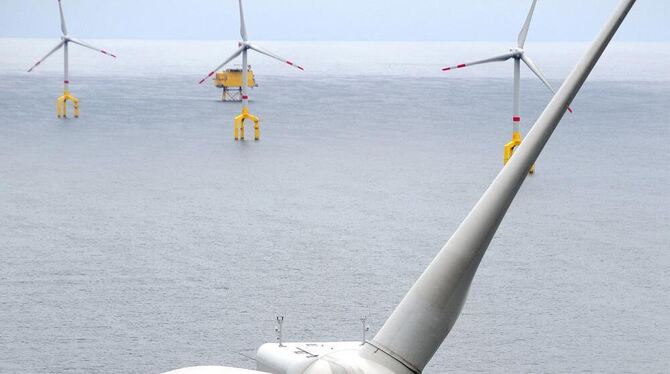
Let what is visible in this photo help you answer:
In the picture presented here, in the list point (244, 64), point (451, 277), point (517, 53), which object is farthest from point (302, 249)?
point (451, 277)

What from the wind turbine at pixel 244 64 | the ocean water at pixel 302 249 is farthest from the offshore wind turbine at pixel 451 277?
the wind turbine at pixel 244 64

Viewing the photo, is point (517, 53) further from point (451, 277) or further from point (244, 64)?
point (451, 277)

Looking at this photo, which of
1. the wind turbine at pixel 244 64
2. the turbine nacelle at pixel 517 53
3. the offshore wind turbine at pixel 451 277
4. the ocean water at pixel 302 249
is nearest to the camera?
the offshore wind turbine at pixel 451 277

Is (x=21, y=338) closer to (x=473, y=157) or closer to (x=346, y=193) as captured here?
(x=346, y=193)

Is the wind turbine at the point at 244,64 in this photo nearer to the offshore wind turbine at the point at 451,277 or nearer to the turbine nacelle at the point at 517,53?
the turbine nacelle at the point at 517,53

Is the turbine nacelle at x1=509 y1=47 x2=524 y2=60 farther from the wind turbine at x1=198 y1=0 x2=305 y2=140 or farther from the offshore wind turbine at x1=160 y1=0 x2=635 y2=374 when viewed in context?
the offshore wind turbine at x1=160 y1=0 x2=635 y2=374

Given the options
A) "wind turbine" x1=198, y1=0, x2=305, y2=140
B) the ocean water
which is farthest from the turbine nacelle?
"wind turbine" x1=198, y1=0, x2=305, y2=140

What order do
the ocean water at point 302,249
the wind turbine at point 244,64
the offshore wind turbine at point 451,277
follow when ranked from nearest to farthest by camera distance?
the offshore wind turbine at point 451,277 < the ocean water at point 302,249 < the wind turbine at point 244,64

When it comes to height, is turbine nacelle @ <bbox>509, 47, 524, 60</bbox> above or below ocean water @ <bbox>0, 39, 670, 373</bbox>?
above

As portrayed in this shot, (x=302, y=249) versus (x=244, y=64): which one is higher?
(x=244, y=64)

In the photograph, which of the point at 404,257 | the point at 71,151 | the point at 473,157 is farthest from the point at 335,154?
the point at 404,257
